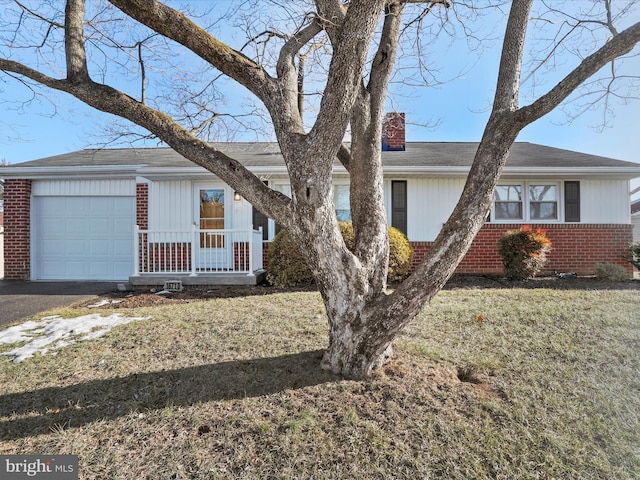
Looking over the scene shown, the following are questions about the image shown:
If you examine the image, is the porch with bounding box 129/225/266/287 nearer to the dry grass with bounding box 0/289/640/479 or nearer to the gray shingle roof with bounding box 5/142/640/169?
the gray shingle roof with bounding box 5/142/640/169

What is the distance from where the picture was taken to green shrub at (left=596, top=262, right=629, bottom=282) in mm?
7547

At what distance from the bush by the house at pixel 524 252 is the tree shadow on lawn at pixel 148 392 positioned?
6.45 meters

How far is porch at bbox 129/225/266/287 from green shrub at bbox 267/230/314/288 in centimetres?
54

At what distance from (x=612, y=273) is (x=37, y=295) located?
41.4 feet

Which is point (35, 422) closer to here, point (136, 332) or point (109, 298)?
point (136, 332)

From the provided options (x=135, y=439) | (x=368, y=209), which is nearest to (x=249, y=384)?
(x=135, y=439)

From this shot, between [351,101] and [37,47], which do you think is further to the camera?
[37,47]

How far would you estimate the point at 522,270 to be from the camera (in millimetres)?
7594

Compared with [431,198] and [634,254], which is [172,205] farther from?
[634,254]

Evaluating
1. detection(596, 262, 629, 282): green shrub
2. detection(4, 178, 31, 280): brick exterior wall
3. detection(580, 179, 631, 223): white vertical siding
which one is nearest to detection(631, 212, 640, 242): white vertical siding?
detection(580, 179, 631, 223): white vertical siding

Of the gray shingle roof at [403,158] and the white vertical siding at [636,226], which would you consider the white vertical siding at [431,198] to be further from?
the white vertical siding at [636,226]

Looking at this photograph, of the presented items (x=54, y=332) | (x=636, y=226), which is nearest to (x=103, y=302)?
(x=54, y=332)

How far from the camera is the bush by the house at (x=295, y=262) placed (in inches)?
285

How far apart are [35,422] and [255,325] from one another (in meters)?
2.31
